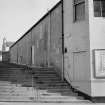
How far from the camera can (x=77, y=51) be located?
38.7ft

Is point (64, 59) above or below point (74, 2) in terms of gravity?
below

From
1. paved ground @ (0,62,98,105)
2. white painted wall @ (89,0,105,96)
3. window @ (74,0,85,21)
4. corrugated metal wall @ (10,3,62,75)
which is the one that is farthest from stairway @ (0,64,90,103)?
window @ (74,0,85,21)

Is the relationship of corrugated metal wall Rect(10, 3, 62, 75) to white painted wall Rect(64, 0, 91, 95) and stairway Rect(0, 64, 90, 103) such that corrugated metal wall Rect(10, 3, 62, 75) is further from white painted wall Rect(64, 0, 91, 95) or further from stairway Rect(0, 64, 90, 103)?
stairway Rect(0, 64, 90, 103)

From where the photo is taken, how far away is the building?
35.0 ft

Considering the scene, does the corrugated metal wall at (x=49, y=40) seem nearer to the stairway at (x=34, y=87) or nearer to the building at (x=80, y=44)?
the building at (x=80, y=44)

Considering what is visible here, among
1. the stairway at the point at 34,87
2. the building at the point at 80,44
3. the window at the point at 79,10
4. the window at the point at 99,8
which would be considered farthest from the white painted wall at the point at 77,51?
the stairway at the point at 34,87

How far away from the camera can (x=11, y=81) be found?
41.8ft

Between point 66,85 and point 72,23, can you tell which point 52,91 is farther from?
point 72,23

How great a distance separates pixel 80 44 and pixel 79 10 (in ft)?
7.63

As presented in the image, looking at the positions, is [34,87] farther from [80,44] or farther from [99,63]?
[99,63]

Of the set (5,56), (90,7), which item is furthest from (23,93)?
A: (5,56)

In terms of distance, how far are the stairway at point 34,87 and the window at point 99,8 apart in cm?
514

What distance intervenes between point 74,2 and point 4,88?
7375 millimetres

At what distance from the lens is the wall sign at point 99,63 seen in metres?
10.6
